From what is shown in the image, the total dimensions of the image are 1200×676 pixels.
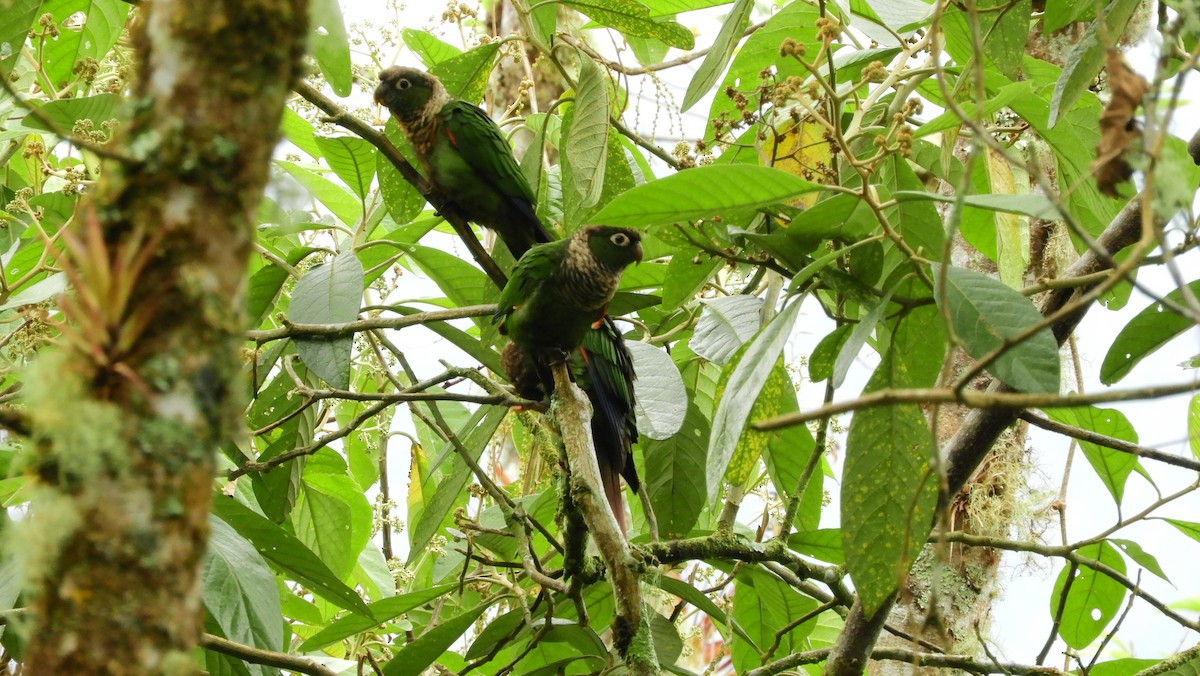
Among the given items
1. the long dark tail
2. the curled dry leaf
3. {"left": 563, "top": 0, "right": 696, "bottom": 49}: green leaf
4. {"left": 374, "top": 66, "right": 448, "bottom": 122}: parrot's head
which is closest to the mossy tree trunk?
the curled dry leaf

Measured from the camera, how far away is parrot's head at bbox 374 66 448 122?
364cm

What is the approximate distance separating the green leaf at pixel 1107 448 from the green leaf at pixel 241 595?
1.83 m

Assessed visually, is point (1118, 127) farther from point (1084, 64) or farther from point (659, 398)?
point (659, 398)

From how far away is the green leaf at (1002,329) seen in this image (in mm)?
1500

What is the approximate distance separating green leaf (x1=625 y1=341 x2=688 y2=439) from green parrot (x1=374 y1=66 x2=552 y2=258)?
1.13 m

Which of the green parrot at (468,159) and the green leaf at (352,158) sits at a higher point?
the green parrot at (468,159)

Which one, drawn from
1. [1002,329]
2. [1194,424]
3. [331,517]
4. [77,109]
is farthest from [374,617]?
[1194,424]

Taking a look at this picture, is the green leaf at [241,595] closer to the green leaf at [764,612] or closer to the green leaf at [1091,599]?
the green leaf at [764,612]

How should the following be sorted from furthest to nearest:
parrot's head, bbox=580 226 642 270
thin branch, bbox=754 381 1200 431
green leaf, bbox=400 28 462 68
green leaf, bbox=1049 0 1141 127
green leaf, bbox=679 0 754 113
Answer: green leaf, bbox=400 28 462 68 < parrot's head, bbox=580 226 642 270 < green leaf, bbox=679 0 754 113 < green leaf, bbox=1049 0 1141 127 < thin branch, bbox=754 381 1200 431

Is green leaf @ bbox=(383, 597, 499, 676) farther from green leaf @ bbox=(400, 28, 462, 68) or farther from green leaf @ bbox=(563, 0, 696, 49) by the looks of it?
green leaf @ bbox=(400, 28, 462, 68)

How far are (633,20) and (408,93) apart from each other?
4.67ft

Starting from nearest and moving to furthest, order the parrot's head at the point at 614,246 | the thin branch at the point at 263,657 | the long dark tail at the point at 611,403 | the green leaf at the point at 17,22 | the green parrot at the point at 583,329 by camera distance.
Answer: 1. the thin branch at the point at 263,657
2. the green leaf at the point at 17,22
3. the green parrot at the point at 583,329
4. the parrot's head at the point at 614,246
5. the long dark tail at the point at 611,403

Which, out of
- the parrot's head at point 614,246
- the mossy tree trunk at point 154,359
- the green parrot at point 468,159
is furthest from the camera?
the green parrot at point 468,159

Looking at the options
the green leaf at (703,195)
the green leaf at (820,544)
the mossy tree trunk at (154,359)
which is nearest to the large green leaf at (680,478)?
the green leaf at (820,544)
